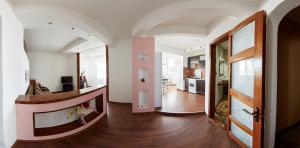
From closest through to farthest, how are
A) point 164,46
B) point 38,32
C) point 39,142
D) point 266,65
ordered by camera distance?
1. point 266,65
2. point 39,142
3. point 38,32
4. point 164,46

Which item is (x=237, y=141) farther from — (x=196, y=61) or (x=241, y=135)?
(x=196, y=61)

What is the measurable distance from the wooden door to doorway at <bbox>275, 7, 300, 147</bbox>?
37.7 inches

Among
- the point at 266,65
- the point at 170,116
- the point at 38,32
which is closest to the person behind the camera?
the point at 266,65

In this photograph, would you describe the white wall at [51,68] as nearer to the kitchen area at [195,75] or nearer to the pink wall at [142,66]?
the pink wall at [142,66]

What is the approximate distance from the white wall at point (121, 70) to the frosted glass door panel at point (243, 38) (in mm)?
3589

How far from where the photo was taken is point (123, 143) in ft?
7.88

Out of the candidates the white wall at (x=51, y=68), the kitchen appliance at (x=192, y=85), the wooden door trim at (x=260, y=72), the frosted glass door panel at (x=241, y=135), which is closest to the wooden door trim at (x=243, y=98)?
the wooden door trim at (x=260, y=72)

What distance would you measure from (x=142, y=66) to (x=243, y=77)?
2535 mm

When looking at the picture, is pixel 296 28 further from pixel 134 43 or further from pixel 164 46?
pixel 164 46

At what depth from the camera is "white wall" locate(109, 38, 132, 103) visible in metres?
5.21

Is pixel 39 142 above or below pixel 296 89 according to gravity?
below

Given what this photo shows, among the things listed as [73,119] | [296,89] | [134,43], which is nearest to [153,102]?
[134,43]

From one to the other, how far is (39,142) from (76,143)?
2.22ft

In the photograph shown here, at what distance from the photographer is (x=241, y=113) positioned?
245 centimetres
